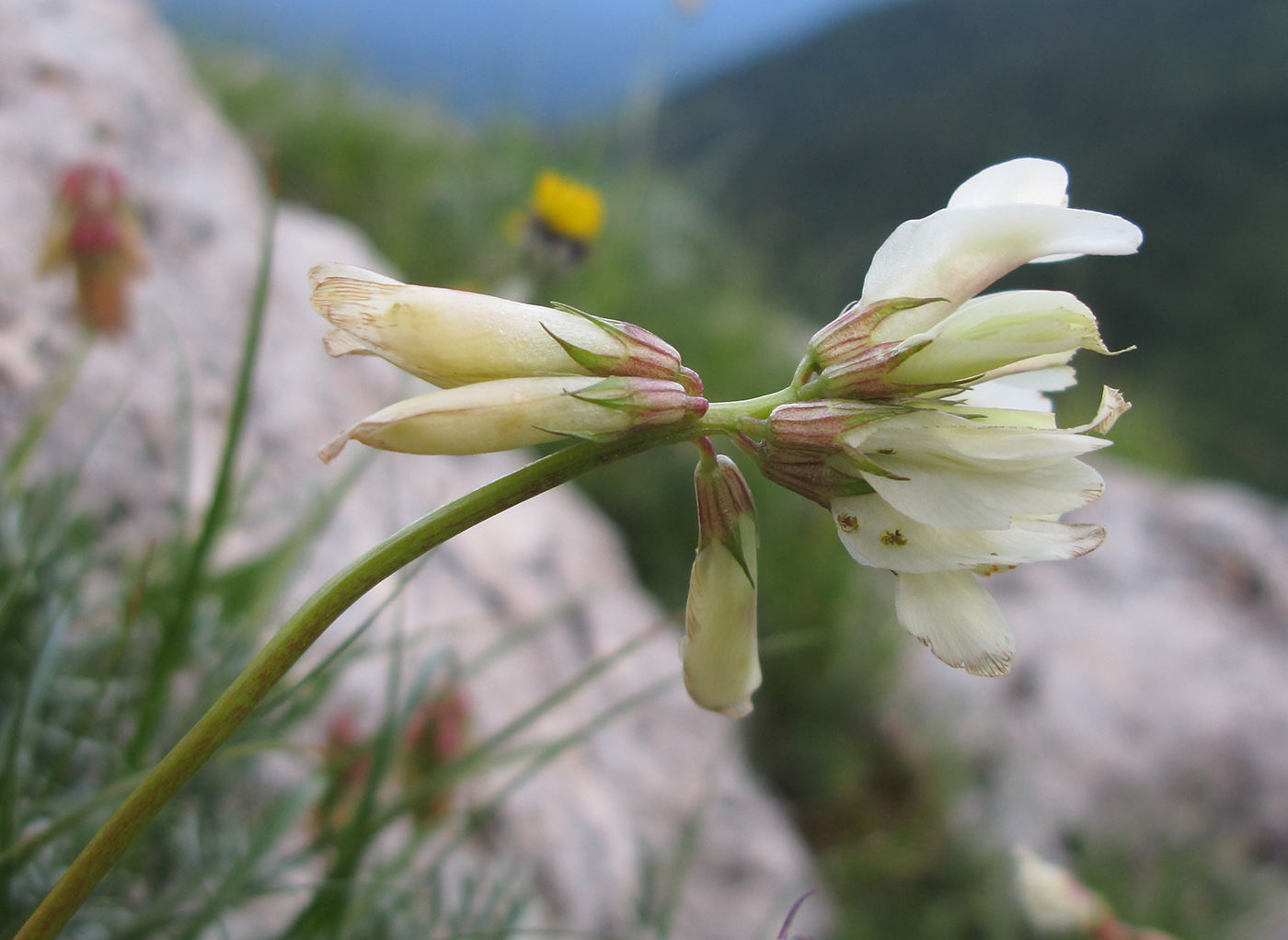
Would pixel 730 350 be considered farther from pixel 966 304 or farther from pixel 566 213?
pixel 966 304

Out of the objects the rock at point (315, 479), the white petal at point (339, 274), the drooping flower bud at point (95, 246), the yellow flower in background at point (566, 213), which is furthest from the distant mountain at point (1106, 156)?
the white petal at point (339, 274)

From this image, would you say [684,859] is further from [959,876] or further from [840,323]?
[959,876]

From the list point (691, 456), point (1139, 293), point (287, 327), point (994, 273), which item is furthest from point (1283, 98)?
point (994, 273)

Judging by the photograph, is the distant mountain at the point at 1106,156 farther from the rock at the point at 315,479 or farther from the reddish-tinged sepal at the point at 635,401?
the reddish-tinged sepal at the point at 635,401

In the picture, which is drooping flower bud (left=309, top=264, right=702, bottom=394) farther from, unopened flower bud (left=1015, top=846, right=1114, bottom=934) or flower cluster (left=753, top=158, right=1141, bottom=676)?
unopened flower bud (left=1015, top=846, right=1114, bottom=934)

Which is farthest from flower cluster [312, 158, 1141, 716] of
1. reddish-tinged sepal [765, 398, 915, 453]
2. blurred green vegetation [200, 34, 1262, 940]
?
blurred green vegetation [200, 34, 1262, 940]
